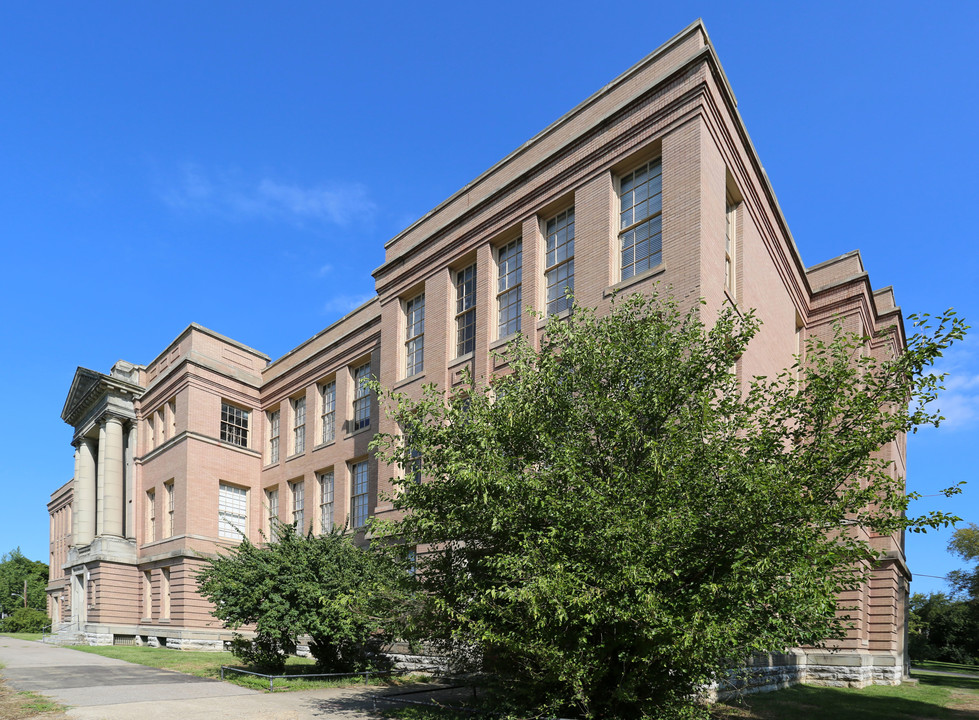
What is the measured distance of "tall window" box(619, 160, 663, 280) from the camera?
1828 cm

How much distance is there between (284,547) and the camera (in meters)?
18.7

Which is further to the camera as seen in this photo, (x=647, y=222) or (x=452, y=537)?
(x=647, y=222)

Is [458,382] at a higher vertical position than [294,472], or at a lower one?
higher

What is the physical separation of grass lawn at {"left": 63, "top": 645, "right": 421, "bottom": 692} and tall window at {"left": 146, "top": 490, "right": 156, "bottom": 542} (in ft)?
21.8

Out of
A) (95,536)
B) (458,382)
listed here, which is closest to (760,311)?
(458,382)

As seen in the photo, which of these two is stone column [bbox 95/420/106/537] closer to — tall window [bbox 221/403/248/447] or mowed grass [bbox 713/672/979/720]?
tall window [bbox 221/403/248/447]

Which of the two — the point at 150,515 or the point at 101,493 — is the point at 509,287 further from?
the point at 101,493

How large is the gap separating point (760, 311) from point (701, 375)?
36.0 ft

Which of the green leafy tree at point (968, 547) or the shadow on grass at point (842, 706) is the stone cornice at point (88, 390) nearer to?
the shadow on grass at point (842, 706)

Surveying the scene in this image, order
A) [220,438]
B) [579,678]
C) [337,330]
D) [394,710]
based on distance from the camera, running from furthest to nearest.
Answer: [220,438], [337,330], [394,710], [579,678]

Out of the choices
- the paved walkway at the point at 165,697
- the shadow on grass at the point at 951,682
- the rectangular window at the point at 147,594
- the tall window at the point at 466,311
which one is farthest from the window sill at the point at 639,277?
the rectangular window at the point at 147,594

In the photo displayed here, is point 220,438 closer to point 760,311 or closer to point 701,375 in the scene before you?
point 760,311

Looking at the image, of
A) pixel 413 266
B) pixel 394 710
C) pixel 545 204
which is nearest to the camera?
pixel 394 710

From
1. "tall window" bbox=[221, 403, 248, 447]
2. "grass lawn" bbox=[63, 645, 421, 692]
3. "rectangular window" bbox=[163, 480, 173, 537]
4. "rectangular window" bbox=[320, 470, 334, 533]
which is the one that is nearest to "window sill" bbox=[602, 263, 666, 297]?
"grass lawn" bbox=[63, 645, 421, 692]
